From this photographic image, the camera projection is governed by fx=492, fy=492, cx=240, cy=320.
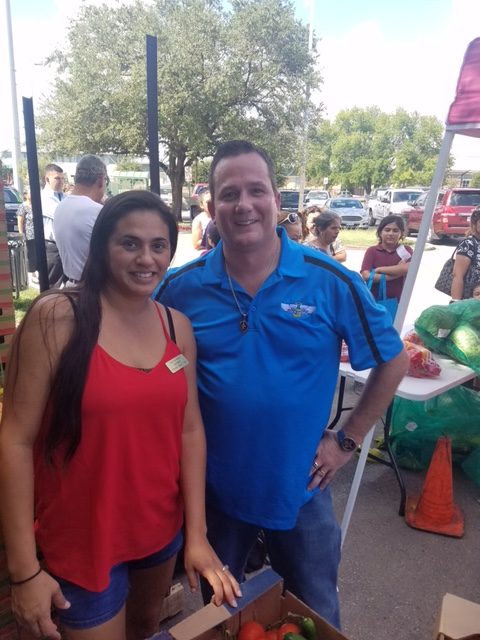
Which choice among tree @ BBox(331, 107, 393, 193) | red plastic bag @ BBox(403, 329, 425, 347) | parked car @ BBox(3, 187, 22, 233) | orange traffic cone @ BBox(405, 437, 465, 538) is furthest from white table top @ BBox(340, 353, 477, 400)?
tree @ BBox(331, 107, 393, 193)

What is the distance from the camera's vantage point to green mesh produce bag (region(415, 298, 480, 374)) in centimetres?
323

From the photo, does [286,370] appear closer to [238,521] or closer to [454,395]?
[238,521]

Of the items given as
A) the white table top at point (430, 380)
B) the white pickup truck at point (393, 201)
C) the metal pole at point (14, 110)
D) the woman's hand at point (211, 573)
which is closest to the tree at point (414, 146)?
the white pickup truck at point (393, 201)

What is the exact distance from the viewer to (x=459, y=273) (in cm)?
425

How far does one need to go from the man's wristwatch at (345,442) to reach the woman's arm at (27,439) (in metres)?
1.03

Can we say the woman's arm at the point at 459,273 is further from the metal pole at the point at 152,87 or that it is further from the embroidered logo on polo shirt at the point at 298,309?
the embroidered logo on polo shirt at the point at 298,309

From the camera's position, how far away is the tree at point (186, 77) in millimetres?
22734

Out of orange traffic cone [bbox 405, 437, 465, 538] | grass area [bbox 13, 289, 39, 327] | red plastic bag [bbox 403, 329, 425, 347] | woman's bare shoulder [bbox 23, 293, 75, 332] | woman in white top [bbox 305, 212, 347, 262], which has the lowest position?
grass area [bbox 13, 289, 39, 327]

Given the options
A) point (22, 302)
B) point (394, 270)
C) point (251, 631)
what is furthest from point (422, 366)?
point (22, 302)

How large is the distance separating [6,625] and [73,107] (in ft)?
84.2

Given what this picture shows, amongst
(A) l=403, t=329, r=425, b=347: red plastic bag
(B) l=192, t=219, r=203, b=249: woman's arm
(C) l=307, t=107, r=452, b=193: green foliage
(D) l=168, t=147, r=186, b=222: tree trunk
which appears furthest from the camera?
(C) l=307, t=107, r=452, b=193: green foliage

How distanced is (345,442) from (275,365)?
489 millimetres

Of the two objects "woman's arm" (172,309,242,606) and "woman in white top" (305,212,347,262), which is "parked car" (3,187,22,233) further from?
"woman's arm" (172,309,242,606)

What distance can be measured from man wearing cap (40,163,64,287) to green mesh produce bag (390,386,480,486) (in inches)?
151
